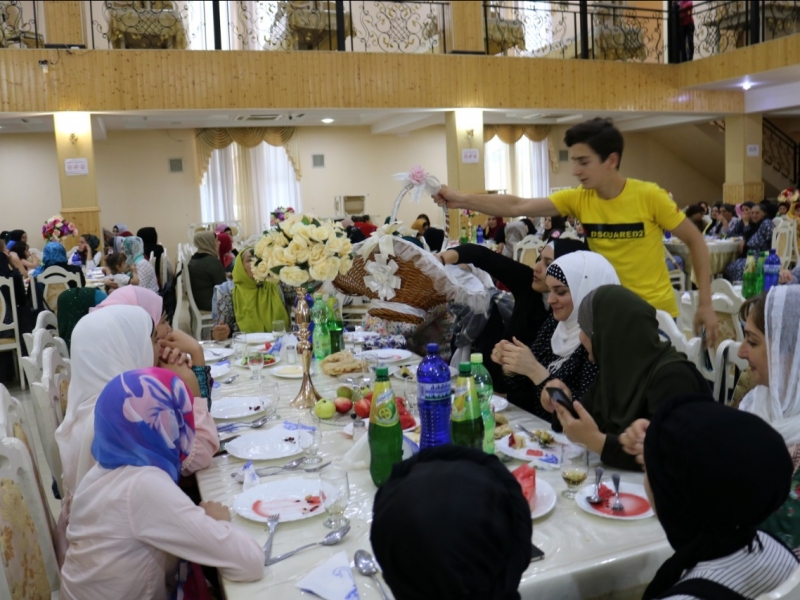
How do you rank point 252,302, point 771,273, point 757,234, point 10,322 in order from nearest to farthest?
point 252,302
point 771,273
point 10,322
point 757,234

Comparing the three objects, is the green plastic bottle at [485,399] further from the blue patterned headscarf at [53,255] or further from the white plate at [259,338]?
the blue patterned headscarf at [53,255]

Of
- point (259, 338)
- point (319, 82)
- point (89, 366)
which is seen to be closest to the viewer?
point (89, 366)

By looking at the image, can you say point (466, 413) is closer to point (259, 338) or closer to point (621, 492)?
point (621, 492)

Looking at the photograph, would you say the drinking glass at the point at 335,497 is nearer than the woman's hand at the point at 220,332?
Yes

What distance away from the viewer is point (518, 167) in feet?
52.4

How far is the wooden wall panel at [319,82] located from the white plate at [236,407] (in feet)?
27.1

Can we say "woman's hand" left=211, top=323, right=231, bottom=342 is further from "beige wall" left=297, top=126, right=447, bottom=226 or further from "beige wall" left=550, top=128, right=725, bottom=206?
"beige wall" left=550, top=128, right=725, bottom=206

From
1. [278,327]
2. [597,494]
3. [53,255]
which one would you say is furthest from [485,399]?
[53,255]

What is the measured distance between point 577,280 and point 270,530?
1.34 m

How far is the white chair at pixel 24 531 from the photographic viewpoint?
64.5 inches

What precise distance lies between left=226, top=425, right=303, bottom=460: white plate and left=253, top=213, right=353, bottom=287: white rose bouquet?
61cm

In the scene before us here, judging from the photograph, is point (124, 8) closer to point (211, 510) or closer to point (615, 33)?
point (615, 33)

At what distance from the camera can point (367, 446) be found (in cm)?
203

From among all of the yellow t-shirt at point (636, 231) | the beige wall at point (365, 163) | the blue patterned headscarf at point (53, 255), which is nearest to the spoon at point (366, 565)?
the yellow t-shirt at point (636, 231)
